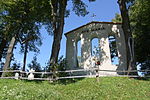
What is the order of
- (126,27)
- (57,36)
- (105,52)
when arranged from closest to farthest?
(126,27), (57,36), (105,52)

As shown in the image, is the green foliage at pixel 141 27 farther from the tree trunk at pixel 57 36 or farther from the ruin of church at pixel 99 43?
the tree trunk at pixel 57 36

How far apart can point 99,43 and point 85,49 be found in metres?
1.74

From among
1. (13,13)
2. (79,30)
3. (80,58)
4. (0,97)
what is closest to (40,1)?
(13,13)

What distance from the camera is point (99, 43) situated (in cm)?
2070

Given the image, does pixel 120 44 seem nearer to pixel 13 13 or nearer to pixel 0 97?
pixel 13 13

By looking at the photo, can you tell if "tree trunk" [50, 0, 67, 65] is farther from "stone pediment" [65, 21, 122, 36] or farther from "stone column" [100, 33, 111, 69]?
"stone column" [100, 33, 111, 69]

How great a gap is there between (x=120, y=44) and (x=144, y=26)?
7530 mm

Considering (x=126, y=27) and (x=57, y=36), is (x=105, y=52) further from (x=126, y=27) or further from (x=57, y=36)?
(x=57, y=36)

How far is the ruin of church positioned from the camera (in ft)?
64.4

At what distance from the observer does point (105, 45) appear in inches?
803

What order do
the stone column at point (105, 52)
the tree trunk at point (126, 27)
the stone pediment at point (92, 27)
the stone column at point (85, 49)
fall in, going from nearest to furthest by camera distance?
1. the tree trunk at point (126, 27)
2. the stone column at point (105, 52)
3. the stone column at point (85, 49)
4. the stone pediment at point (92, 27)

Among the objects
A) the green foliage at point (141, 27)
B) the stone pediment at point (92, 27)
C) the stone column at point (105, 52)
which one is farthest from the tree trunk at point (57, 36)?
the green foliage at point (141, 27)

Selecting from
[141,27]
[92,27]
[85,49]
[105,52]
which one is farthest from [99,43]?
[141,27]

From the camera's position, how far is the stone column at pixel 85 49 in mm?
20500
